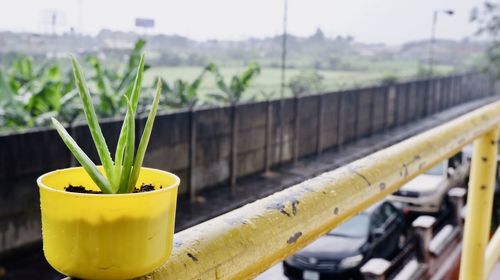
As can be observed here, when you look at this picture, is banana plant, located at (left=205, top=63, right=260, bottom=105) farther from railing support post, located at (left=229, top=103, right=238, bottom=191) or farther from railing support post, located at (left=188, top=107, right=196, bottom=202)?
railing support post, located at (left=188, top=107, right=196, bottom=202)

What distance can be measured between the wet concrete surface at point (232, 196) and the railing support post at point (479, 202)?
568 millimetres

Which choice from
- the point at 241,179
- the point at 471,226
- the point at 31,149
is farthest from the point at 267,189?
the point at 471,226

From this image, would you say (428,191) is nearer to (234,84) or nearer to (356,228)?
(356,228)

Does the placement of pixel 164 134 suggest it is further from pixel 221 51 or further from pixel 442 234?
pixel 221 51

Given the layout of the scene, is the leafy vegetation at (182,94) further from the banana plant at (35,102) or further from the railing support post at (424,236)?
the railing support post at (424,236)

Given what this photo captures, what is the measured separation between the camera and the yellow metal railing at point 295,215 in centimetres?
69

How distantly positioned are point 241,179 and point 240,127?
1.36 meters

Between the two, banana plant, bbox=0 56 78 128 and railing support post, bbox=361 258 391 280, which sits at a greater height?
railing support post, bbox=361 258 391 280

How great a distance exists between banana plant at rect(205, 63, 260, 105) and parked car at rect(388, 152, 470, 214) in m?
6.88

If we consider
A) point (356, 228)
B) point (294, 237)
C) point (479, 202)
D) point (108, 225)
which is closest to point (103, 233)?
point (108, 225)

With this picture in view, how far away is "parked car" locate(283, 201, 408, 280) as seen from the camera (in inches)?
289

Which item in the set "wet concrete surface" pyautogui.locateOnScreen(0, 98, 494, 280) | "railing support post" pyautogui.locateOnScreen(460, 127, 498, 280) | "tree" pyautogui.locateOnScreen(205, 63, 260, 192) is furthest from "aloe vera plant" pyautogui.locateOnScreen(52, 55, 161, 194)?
"tree" pyautogui.locateOnScreen(205, 63, 260, 192)

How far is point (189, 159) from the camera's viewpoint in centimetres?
1334

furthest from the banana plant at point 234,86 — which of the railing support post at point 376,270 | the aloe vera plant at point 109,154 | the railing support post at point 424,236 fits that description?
the aloe vera plant at point 109,154
